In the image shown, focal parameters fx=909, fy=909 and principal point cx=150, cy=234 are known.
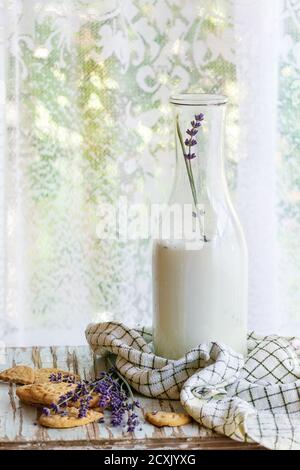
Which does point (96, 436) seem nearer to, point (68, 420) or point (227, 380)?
point (68, 420)

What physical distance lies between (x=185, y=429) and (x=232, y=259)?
28cm

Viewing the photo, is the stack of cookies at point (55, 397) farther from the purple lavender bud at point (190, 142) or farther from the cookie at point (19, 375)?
the purple lavender bud at point (190, 142)

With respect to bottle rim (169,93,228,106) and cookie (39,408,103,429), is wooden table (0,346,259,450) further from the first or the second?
bottle rim (169,93,228,106)

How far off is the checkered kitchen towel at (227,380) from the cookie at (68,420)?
12 cm

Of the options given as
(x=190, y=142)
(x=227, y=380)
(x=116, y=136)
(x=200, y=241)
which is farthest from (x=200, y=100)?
(x=116, y=136)

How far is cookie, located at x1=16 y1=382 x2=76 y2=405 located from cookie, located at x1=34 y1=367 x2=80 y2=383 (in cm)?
4

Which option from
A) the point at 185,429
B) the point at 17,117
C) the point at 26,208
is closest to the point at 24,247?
the point at 26,208

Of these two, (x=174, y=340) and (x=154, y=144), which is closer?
(x=174, y=340)

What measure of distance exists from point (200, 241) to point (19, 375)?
333 mm

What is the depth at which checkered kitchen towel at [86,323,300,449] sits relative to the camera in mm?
1157

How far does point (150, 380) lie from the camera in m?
1.30

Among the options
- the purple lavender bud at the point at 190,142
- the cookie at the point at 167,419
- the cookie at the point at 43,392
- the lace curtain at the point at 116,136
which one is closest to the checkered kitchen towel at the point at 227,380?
the cookie at the point at 167,419

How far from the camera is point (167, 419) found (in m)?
1.18

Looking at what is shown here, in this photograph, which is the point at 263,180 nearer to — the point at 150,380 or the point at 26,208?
the point at 26,208
